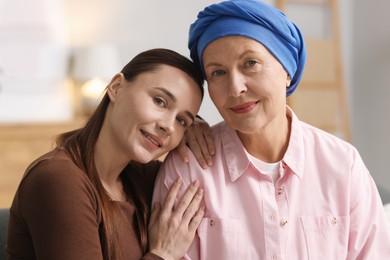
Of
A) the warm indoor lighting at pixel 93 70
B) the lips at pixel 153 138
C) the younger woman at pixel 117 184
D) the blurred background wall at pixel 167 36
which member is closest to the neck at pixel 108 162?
the younger woman at pixel 117 184

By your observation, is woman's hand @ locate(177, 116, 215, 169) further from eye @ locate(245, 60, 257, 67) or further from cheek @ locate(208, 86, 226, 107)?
eye @ locate(245, 60, 257, 67)

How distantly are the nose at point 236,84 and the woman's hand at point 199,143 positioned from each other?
236 mm

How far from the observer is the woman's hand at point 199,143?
1617 mm

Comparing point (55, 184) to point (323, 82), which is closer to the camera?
point (55, 184)

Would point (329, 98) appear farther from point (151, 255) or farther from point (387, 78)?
point (151, 255)

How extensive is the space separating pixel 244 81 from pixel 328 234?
51 cm

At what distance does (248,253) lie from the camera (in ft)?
5.00

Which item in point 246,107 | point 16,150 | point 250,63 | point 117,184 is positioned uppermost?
point 250,63

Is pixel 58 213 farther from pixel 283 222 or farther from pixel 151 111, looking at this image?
pixel 283 222

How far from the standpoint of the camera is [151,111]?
1.51 metres

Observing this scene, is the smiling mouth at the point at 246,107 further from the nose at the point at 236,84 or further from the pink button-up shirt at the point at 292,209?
the pink button-up shirt at the point at 292,209

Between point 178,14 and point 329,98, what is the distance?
1.44 meters

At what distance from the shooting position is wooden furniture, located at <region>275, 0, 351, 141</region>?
4.35 meters

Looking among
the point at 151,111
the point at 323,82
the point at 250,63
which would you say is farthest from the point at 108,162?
the point at 323,82
